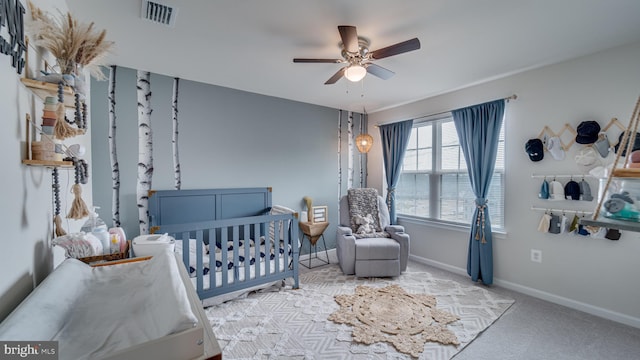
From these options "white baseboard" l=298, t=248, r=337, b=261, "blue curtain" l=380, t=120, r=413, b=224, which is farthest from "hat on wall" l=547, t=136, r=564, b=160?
"white baseboard" l=298, t=248, r=337, b=261

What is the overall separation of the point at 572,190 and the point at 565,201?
0.15 m

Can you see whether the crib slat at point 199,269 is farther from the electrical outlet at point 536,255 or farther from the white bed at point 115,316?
the electrical outlet at point 536,255

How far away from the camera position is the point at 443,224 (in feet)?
11.3

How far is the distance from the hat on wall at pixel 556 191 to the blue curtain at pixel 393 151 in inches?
70.5

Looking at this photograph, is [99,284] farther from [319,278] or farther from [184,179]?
[319,278]

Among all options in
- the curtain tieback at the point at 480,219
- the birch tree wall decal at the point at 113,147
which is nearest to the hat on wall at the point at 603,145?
the curtain tieback at the point at 480,219

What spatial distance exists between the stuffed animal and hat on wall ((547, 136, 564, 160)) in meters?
2.08

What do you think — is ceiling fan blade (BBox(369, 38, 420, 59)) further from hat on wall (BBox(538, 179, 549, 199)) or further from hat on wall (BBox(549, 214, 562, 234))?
hat on wall (BBox(549, 214, 562, 234))

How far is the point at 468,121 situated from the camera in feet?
10.2

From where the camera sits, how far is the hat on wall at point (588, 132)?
2250 mm

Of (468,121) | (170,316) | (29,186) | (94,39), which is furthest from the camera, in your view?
(468,121)

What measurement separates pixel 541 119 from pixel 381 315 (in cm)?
252

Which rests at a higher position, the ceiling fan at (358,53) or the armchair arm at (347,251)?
the ceiling fan at (358,53)

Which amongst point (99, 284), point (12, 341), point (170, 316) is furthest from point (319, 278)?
point (12, 341)
